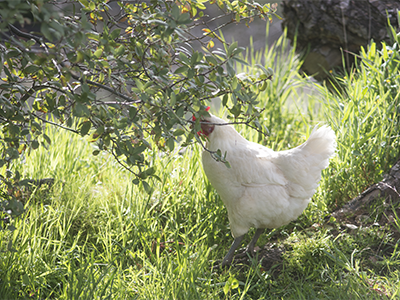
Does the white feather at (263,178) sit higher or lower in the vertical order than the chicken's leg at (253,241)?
higher

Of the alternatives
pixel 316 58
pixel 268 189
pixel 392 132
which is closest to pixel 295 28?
pixel 316 58

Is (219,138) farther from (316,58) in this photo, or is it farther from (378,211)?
(316,58)

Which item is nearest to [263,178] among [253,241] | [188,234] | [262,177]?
[262,177]

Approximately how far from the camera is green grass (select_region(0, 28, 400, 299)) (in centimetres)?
191

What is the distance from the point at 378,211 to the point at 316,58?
10.0ft

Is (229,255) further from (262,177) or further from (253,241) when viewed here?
(262,177)

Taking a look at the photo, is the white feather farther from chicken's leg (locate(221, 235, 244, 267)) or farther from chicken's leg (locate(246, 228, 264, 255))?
chicken's leg (locate(246, 228, 264, 255))

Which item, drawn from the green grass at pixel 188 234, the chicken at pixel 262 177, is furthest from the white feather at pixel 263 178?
the green grass at pixel 188 234

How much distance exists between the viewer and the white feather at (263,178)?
7.43ft

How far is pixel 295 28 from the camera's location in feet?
15.6

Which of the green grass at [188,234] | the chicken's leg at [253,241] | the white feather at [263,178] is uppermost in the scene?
the white feather at [263,178]

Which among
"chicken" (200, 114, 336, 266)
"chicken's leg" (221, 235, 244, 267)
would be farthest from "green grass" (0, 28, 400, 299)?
"chicken" (200, 114, 336, 266)

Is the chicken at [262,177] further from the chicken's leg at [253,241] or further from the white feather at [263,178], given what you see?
the chicken's leg at [253,241]

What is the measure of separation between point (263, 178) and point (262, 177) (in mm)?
11
